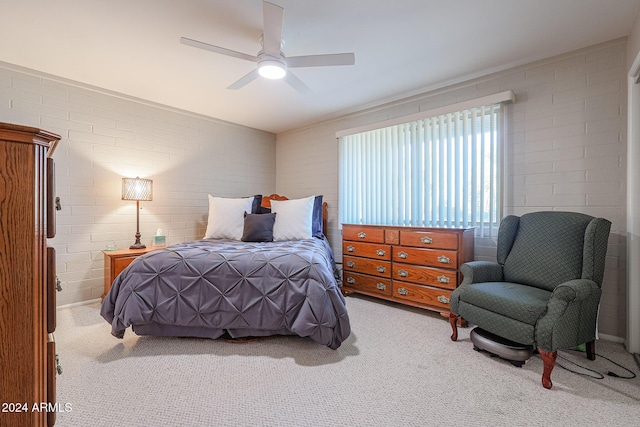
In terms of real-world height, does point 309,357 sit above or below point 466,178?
below

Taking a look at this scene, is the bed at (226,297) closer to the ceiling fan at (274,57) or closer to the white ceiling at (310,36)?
the ceiling fan at (274,57)

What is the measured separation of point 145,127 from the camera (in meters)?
3.59

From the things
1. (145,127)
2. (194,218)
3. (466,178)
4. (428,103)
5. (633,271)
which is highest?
(428,103)

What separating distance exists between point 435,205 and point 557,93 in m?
1.43

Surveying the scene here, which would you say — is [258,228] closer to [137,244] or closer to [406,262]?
[137,244]

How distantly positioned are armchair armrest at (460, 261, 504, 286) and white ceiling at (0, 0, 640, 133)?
183cm

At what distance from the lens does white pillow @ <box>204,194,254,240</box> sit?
339cm

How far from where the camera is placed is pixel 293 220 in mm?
3365

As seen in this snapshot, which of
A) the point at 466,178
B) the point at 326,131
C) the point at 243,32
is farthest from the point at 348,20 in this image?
the point at 326,131

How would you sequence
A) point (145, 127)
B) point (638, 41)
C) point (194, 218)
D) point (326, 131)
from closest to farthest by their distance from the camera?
point (638, 41) → point (145, 127) → point (194, 218) → point (326, 131)

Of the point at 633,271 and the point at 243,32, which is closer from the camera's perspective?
the point at 633,271

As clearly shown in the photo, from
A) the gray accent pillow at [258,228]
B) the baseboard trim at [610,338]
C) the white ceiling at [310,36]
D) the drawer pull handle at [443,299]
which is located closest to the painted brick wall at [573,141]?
the baseboard trim at [610,338]

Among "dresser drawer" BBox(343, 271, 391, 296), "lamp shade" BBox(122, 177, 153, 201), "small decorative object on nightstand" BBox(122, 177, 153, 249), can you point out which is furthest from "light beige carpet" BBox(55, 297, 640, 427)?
"lamp shade" BBox(122, 177, 153, 201)

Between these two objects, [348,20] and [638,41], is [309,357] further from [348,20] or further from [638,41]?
[638,41]
